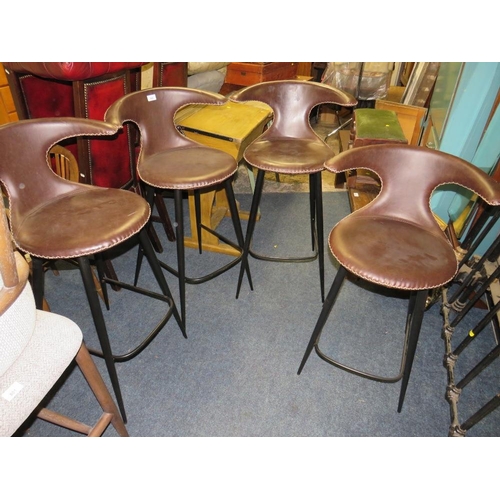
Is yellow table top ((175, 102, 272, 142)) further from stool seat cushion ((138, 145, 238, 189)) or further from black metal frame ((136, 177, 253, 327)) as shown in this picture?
stool seat cushion ((138, 145, 238, 189))

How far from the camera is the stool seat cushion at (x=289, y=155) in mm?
1463

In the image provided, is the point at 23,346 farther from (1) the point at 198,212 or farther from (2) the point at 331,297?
(1) the point at 198,212

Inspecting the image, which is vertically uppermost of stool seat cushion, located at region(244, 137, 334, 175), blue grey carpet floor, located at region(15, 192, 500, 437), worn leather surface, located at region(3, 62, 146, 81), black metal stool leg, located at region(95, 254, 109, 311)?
worn leather surface, located at region(3, 62, 146, 81)

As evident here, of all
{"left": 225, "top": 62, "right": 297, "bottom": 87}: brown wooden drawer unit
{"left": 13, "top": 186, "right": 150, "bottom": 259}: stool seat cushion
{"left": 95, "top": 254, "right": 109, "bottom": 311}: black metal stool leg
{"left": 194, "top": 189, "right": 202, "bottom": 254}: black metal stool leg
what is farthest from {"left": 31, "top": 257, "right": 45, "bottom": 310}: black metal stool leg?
{"left": 225, "top": 62, "right": 297, "bottom": 87}: brown wooden drawer unit

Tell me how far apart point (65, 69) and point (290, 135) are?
3.27 feet

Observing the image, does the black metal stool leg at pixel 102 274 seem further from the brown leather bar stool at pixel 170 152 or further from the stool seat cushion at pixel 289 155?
the stool seat cushion at pixel 289 155

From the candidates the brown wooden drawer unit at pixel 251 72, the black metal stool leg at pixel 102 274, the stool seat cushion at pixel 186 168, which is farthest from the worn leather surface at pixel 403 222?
the brown wooden drawer unit at pixel 251 72

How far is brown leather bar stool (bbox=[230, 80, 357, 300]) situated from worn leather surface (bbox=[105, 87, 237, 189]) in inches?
5.9

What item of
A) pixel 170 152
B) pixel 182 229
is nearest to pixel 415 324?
pixel 182 229

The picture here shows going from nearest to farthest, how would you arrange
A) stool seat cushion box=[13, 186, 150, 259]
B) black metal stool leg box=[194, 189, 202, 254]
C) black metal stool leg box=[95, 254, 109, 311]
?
stool seat cushion box=[13, 186, 150, 259]
black metal stool leg box=[95, 254, 109, 311]
black metal stool leg box=[194, 189, 202, 254]

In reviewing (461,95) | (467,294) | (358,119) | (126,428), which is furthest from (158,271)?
(358,119)

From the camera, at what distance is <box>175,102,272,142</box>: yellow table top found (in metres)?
2.14

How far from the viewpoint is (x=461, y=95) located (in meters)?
1.97
